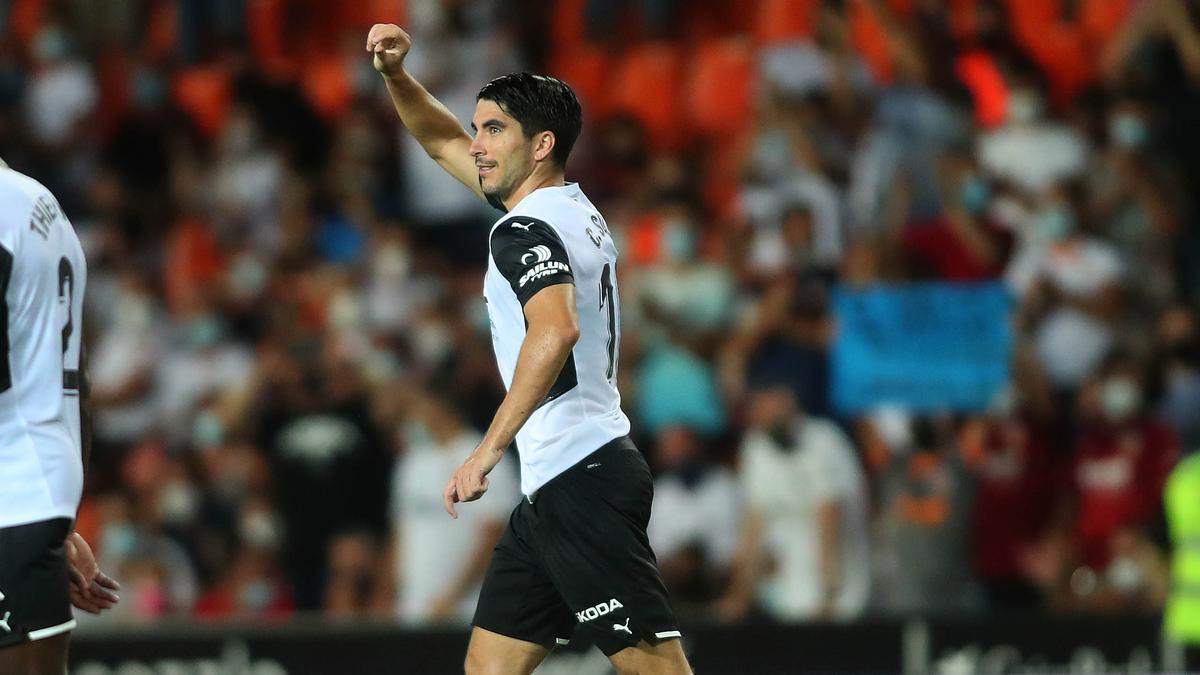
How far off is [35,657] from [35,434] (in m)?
0.58

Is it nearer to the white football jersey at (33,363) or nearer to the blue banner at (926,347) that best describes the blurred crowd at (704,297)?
the blue banner at (926,347)

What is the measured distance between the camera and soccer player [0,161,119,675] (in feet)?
15.8

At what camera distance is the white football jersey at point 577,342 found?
5.69 m

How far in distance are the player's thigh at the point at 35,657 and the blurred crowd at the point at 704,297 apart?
19.1 ft

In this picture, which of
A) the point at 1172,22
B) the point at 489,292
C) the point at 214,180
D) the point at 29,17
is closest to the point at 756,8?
the point at 1172,22

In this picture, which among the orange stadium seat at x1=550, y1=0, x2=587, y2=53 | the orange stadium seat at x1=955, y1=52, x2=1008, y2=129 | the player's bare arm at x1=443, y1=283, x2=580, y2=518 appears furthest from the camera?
the orange stadium seat at x1=550, y1=0, x2=587, y2=53

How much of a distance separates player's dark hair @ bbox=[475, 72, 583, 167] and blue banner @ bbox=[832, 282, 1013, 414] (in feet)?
17.5

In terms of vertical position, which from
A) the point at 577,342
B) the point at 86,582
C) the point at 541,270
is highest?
the point at 541,270

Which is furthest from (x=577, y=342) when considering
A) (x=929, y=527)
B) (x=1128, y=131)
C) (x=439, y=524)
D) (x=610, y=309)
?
(x=1128, y=131)

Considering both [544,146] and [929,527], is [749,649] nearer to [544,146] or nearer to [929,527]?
[929,527]

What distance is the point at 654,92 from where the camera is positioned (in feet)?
45.2

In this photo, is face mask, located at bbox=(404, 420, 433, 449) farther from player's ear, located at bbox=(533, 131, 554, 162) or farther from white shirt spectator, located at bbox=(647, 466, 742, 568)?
player's ear, located at bbox=(533, 131, 554, 162)

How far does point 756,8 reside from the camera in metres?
14.3

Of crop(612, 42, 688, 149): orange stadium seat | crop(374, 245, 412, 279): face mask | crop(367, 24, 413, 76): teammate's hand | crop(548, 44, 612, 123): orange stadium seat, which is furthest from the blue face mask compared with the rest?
crop(367, 24, 413, 76): teammate's hand
